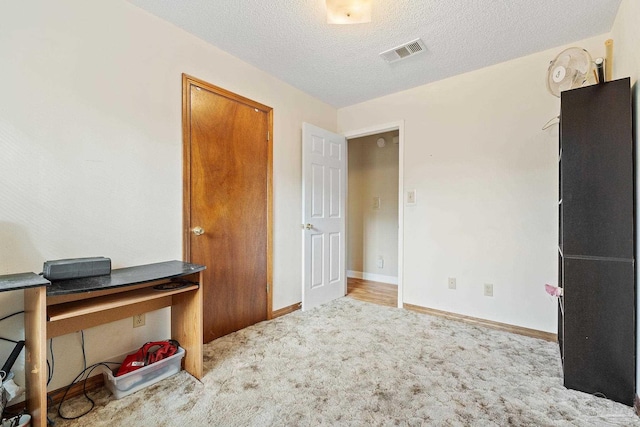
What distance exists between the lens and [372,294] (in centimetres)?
372

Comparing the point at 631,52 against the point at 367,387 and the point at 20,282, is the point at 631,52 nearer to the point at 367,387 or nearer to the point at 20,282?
the point at 367,387

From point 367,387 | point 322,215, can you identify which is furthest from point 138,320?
point 322,215

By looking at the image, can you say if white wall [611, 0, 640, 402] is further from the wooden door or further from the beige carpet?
the wooden door

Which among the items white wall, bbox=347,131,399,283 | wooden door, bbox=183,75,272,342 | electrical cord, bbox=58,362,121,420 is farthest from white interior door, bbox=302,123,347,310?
electrical cord, bbox=58,362,121,420

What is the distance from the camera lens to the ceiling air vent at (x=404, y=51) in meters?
2.26

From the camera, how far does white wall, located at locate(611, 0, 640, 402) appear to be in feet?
5.00

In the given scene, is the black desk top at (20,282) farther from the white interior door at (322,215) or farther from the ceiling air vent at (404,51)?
the ceiling air vent at (404,51)

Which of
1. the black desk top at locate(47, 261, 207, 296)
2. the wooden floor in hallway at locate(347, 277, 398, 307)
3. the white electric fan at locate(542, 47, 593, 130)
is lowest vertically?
the wooden floor in hallway at locate(347, 277, 398, 307)

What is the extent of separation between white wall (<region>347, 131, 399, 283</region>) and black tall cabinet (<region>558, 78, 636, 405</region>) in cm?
268

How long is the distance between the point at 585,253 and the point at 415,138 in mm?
1849

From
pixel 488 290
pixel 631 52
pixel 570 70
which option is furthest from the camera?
pixel 488 290

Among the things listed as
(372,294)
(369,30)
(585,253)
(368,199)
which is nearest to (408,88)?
(369,30)

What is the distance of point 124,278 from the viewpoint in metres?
1.52

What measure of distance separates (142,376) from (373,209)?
3.63 m
